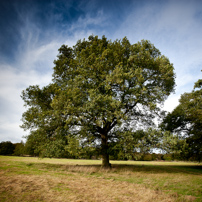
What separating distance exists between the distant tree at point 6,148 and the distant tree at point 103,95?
2348 inches

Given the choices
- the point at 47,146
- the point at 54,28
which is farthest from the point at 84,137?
the point at 54,28

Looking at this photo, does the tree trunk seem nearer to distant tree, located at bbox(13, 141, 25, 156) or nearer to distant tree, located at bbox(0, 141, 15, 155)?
distant tree, located at bbox(13, 141, 25, 156)

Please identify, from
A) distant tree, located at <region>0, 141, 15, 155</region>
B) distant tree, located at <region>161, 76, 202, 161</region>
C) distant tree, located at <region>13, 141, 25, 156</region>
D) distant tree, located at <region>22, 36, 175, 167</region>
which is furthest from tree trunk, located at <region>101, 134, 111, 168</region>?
distant tree, located at <region>0, 141, 15, 155</region>

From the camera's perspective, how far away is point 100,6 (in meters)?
14.3

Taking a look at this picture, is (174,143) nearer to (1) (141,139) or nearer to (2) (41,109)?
(1) (141,139)

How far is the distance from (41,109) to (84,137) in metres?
7.25

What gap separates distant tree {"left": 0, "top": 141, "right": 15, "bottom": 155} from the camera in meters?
61.5

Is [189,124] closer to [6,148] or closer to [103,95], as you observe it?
[103,95]

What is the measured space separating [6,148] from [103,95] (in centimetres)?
6835

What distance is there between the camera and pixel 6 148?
62125mm

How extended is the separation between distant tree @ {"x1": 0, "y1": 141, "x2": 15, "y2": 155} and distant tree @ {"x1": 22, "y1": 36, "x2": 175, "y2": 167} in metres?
59.7

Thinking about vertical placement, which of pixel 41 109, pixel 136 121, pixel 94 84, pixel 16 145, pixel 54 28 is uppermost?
pixel 54 28

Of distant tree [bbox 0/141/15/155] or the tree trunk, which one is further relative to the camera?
distant tree [bbox 0/141/15/155]

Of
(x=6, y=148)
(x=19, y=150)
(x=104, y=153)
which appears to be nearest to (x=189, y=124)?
(x=104, y=153)
